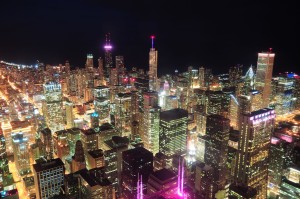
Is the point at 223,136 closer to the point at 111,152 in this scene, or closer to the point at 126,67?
the point at 111,152

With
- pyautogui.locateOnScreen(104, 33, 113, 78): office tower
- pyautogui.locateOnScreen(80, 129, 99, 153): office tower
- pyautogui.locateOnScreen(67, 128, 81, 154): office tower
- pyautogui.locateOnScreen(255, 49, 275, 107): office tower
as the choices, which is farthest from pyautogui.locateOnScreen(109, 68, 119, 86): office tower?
pyautogui.locateOnScreen(255, 49, 275, 107): office tower

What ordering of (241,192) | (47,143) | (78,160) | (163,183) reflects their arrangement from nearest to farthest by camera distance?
1. (163,183)
2. (241,192)
3. (78,160)
4. (47,143)

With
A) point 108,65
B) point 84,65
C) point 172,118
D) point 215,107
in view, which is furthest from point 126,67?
point 172,118

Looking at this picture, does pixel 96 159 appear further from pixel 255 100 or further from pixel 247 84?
pixel 247 84

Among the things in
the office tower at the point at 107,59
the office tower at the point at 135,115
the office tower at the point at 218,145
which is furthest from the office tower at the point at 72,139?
the office tower at the point at 107,59

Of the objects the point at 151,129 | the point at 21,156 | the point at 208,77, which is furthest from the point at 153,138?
the point at 208,77
